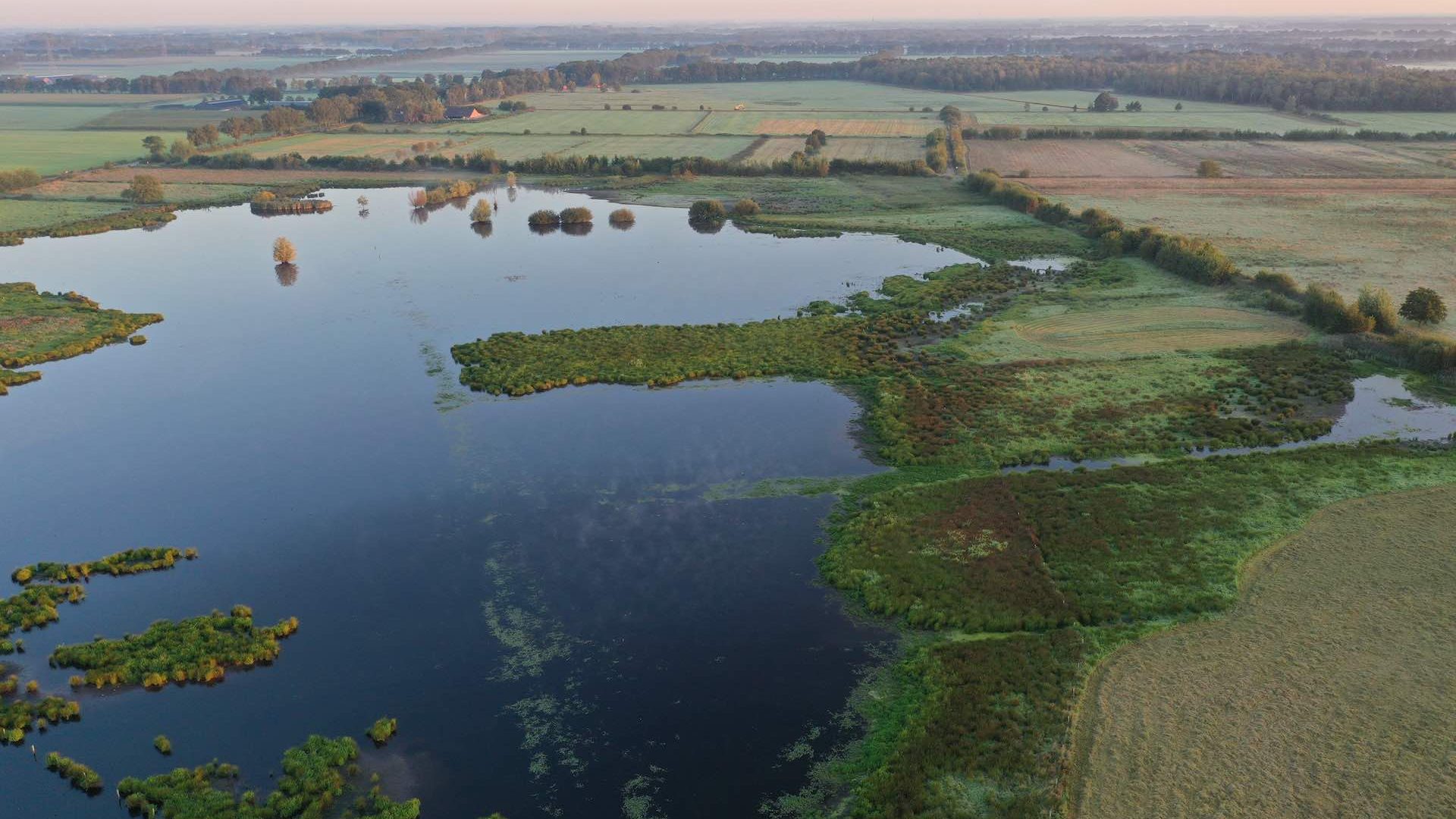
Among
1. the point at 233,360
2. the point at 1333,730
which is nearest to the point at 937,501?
the point at 1333,730

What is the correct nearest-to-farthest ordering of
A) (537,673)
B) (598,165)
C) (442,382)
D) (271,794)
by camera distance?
(271,794)
(537,673)
(442,382)
(598,165)

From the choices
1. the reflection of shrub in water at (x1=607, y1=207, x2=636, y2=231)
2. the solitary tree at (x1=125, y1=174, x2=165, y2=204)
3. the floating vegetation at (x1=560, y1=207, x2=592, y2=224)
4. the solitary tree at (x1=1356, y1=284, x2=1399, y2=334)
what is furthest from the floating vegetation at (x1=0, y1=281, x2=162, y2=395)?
the solitary tree at (x1=1356, y1=284, x2=1399, y2=334)

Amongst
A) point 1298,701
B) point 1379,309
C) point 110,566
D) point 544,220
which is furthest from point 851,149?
point 1298,701

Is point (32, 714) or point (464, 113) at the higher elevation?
point (464, 113)

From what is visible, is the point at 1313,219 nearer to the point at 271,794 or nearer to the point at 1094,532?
the point at 1094,532

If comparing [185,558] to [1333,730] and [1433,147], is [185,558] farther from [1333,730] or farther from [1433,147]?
[1433,147]

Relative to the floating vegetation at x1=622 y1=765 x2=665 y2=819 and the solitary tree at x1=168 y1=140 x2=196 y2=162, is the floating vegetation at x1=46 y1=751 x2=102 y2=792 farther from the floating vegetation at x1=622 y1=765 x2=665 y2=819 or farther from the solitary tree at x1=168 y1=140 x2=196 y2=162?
the solitary tree at x1=168 y1=140 x2=196 y2=162

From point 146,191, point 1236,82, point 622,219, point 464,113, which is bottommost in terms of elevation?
point 622,219
